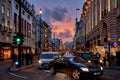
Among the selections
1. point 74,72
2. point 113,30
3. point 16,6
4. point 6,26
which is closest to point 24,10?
point 16,6

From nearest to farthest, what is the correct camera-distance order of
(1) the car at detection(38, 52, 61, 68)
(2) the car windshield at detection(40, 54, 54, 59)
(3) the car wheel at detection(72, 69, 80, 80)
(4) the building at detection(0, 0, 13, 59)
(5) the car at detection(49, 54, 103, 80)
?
(5) the car at detection(49, 54, 103, 80) < (3) the car wheel at detection(72, 69, 80, 80) < (1) the car at detection(38, 52, 61, 68) < (2) the car windshield at detection(40, 54, 54, 59) < (4) the building at detection(0, 0, 13, 59)

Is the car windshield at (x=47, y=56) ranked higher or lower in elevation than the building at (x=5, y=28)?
lower

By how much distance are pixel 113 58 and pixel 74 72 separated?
23.1m

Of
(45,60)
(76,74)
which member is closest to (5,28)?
(45,60)

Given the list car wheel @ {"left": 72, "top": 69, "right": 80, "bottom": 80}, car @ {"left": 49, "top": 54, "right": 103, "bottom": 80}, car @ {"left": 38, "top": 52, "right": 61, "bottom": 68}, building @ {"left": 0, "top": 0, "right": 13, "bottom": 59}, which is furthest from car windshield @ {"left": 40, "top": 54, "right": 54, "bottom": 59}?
building @ {"left": 0, "top": 0, "right": 13, "bottom": 59}

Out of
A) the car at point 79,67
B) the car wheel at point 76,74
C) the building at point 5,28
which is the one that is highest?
the building at point 5,28

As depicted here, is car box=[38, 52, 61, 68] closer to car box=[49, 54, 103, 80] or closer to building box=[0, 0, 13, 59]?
car box=[49, 54, 103, 80]

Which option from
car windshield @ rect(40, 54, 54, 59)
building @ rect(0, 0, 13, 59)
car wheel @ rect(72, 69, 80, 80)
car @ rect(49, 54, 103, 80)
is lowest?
car wheel @ rect(72, 69, 80, 80)

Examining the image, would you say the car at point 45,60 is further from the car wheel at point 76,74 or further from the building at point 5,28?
the building at point 5,28

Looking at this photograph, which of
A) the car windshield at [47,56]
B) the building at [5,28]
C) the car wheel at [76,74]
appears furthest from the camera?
the building at [5,28]

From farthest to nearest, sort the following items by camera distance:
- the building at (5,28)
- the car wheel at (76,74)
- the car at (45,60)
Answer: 1. the building at (5,28)
2. the car at (45,60)
3. the car wheel at (76,74)

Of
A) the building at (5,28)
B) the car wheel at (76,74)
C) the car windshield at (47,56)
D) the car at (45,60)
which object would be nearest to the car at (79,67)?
the car wheel at (76,74)

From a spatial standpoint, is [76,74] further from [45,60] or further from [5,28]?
[5,28]

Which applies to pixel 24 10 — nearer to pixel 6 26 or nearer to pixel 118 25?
pixel 6 26
